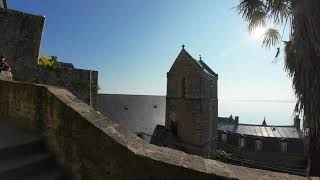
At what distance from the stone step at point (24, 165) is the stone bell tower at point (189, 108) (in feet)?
80.9

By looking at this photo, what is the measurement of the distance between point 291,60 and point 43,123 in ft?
14.7

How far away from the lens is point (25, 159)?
4.06 m

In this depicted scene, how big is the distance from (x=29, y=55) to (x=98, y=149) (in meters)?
8.80

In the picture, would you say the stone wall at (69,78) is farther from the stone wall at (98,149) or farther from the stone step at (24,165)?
the stone step at (24,165)

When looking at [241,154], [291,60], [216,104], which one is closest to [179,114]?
[216,104]

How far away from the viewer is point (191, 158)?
3.42 meters

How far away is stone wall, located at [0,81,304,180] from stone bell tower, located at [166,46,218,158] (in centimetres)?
2459

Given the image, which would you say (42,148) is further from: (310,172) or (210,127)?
(210,127)

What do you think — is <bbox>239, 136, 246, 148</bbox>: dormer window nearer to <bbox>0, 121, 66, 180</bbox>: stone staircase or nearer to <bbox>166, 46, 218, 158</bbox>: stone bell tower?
<bbox>166, 46, 218, 158</bbox>: stone bell tower

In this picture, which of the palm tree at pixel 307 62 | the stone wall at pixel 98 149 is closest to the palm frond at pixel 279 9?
the palm tree at pixel 307 62

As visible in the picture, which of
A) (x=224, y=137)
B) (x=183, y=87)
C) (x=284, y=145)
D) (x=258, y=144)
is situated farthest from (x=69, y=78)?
(x=284, y=145)

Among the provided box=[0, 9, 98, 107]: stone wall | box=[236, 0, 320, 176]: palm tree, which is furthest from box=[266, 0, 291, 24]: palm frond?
box=[0, 9, 98, 107]: stone wall

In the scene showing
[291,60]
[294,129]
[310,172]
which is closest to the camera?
[310,172]

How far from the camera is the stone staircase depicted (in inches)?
147
